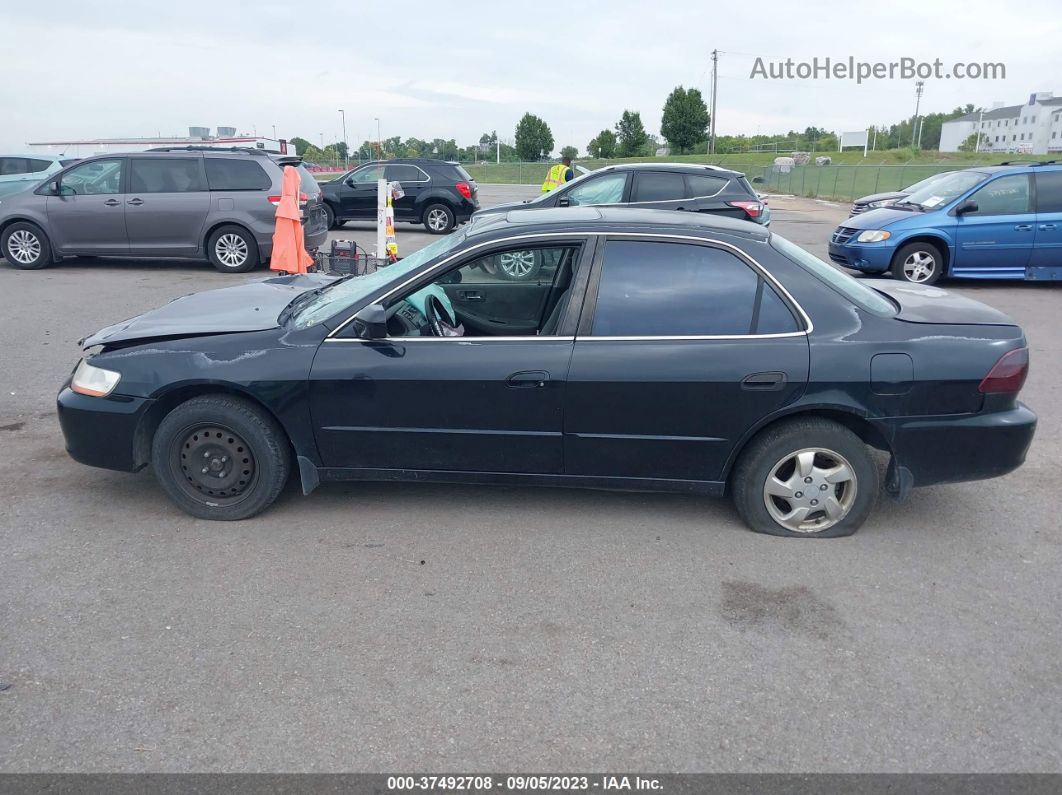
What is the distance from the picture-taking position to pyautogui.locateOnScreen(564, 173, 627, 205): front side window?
40.9ft

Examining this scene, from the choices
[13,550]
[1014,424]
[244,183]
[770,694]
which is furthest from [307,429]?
[244,183]

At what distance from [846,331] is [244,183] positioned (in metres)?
10.5

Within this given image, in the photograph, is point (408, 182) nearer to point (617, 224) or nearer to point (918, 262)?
point (918, 262)

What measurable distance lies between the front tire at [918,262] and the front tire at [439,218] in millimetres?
9954

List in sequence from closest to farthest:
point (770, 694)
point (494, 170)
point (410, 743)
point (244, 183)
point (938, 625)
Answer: point (410, 743), point (770, 694), point (938, 625), point (244, 183), point (494, 170)

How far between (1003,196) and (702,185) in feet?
13.3

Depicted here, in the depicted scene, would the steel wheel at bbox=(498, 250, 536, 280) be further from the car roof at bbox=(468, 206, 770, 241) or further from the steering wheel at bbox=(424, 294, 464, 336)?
the steering wheel at bbox=(424, 294, 464, 336)

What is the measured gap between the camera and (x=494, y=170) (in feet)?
185

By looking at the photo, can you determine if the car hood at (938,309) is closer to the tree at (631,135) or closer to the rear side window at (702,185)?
the rear side window at (702,185)

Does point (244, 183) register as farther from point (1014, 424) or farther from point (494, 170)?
point (494, 170)

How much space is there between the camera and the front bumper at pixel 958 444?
418 cm

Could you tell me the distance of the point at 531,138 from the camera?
3312 inches

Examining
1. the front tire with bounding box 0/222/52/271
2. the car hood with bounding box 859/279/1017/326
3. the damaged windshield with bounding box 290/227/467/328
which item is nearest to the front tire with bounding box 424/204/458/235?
the front tire with bounding box 0/222/52/271

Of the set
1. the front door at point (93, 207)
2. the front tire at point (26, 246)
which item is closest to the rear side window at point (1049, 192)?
the front door at point (93, 207)
